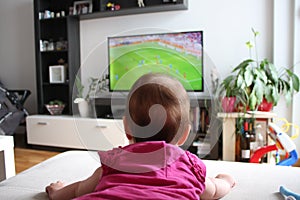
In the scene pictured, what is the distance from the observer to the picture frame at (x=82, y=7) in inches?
119

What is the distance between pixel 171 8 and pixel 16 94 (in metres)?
2.05

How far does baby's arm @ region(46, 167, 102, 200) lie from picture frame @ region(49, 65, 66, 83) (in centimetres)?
249

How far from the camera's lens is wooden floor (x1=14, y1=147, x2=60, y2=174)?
2480mm

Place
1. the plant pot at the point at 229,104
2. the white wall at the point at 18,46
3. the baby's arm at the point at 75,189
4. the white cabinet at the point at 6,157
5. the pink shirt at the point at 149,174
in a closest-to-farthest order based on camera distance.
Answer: the pink shirt at the point at 149,174 → the baby's arm at the point at 75,189 → the white cabinet at the point at 6,157 → the plant pot at the point at 229,104 → the white wall at the point at 18,46

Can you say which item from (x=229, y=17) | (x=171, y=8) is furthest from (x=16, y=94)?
(x=229, y=17)

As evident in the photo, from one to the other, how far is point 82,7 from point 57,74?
79cm

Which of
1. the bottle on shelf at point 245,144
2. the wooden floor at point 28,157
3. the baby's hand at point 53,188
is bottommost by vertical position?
the wooden floor at point 28,157

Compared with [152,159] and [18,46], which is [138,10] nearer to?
[18,46]

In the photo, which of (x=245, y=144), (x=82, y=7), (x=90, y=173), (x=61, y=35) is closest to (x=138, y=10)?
Answer: (x=82, y=7)

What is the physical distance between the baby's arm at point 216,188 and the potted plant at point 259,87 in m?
1.49

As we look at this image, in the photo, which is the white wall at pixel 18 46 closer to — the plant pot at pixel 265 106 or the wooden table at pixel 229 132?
the wooden table at pixel 229 132

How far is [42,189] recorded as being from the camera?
825mm

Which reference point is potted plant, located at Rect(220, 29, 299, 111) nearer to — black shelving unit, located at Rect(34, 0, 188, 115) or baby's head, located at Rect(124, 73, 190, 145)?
black shelving unit, located at Rect(34, 0, 188, 115)

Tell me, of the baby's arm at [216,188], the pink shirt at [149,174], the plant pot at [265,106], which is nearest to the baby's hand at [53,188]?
the pink shirt at [149,174]
